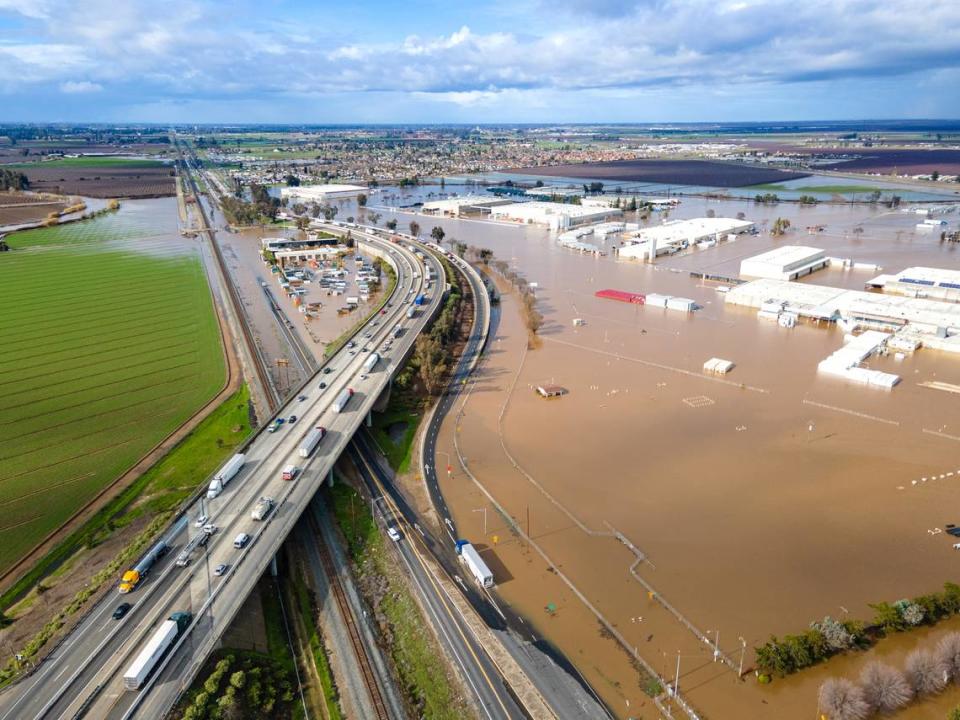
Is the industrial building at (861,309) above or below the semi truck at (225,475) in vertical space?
above

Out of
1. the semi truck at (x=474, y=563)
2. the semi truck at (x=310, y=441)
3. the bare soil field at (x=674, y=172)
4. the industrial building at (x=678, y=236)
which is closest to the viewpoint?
the semi truck at (x=474, y=563)

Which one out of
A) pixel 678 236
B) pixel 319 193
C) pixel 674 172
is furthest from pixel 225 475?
pixel 674 172

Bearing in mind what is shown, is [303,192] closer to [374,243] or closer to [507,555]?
[374,243]

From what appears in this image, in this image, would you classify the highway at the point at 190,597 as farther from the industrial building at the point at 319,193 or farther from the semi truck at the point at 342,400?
the industrial building at the point at 319,193

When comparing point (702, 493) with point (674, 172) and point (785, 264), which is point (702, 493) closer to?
point (785, 264)

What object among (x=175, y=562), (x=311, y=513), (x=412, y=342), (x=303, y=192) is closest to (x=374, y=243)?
(x=412, y=342)

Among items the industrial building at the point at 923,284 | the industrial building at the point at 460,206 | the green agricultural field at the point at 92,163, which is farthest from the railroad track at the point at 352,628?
the green agricultural field at the point at 92,163

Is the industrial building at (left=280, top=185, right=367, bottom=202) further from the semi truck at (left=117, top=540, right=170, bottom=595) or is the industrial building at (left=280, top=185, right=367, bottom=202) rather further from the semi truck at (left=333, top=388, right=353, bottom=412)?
the semi truck at (left=117, top=540, right=170, bottom=595)
